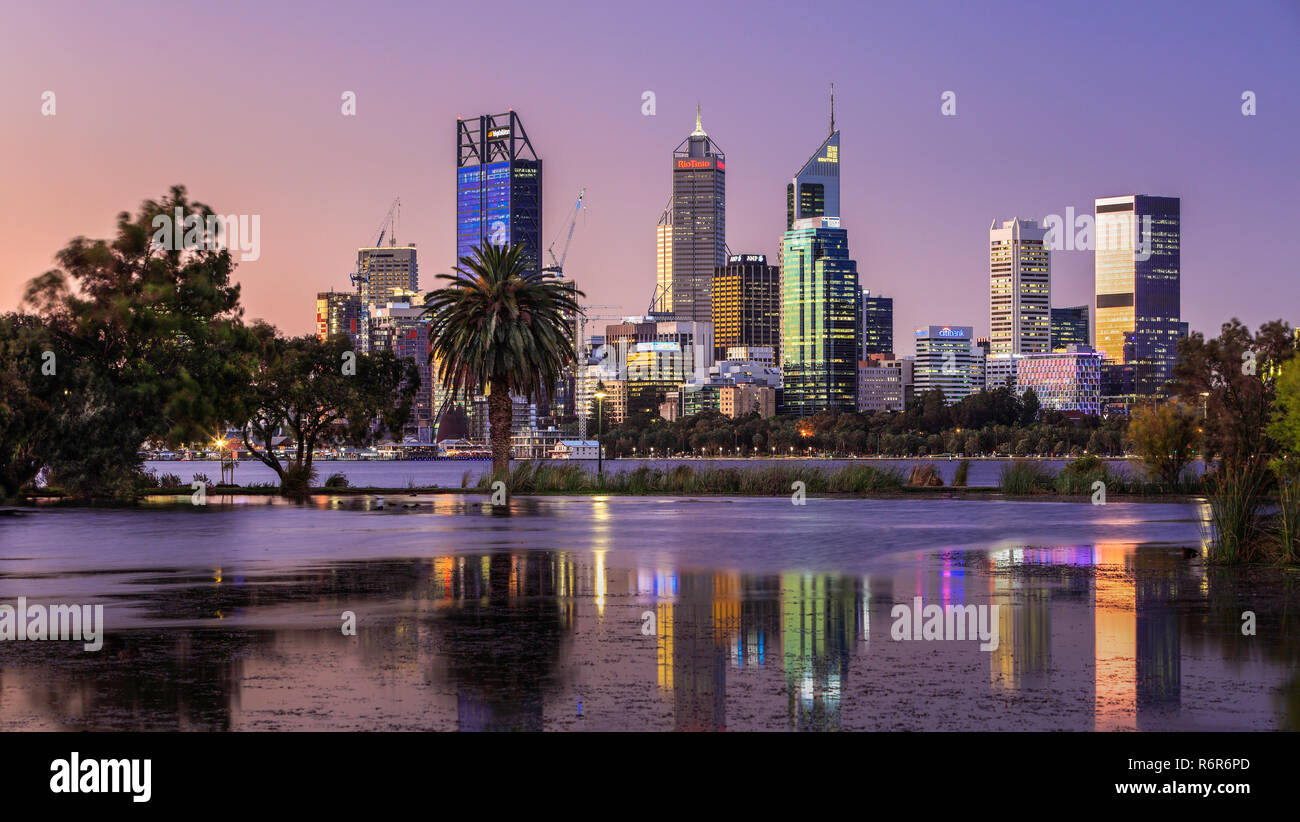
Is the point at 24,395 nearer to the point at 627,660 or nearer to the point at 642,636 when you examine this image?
the point at 642,636

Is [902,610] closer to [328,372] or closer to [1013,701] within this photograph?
[1013,701]

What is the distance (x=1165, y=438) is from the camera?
4806 centimetres

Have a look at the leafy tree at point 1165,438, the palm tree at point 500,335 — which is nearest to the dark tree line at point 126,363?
the palm tree at point 500,335

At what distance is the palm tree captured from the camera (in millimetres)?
52188

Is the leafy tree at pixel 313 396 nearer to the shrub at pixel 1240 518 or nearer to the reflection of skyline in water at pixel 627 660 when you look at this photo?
the reflection of skyline in water at pixel 627 660

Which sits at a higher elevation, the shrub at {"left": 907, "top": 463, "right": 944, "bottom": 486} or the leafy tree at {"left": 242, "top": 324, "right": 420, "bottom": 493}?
the leafy tree at {"left": 242, "top": 324, "right": 420, "bottom": 493}

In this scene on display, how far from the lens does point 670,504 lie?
4472 cm

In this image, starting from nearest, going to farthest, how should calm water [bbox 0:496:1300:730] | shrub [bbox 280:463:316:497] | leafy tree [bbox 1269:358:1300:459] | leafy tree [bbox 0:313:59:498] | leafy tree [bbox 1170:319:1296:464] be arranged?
calm water [bbox 0:496:1300:730] → leafy tree [bbox 1269:358:1300:459] → leafy tree [bbox 0:313:59:498] → leafy tree [bbox 1170:319:1296:464] → shrub [bbox 280:463:316:497]

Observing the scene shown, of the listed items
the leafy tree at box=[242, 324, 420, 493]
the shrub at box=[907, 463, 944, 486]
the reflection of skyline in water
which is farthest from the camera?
the shrub at box=[907, 463, 944, 486]

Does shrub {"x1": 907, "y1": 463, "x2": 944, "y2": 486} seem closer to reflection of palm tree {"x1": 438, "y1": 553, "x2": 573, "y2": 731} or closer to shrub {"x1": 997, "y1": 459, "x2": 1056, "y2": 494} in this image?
shrub {"x1": 997, "y1": 459, "x2": 1056, "y2": 494}

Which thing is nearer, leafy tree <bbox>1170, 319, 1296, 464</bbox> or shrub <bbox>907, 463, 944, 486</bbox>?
leafy tree <bbox>1170, 319, 1296, 464</bbox>

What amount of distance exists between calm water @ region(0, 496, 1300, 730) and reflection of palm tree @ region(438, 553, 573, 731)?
4 centimetres

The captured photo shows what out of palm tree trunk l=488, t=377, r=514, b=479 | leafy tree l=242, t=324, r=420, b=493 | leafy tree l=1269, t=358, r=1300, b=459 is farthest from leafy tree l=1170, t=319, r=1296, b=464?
leafy tree l=242, t=324, r=420, b=493

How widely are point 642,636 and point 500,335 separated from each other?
39279 millimetres
